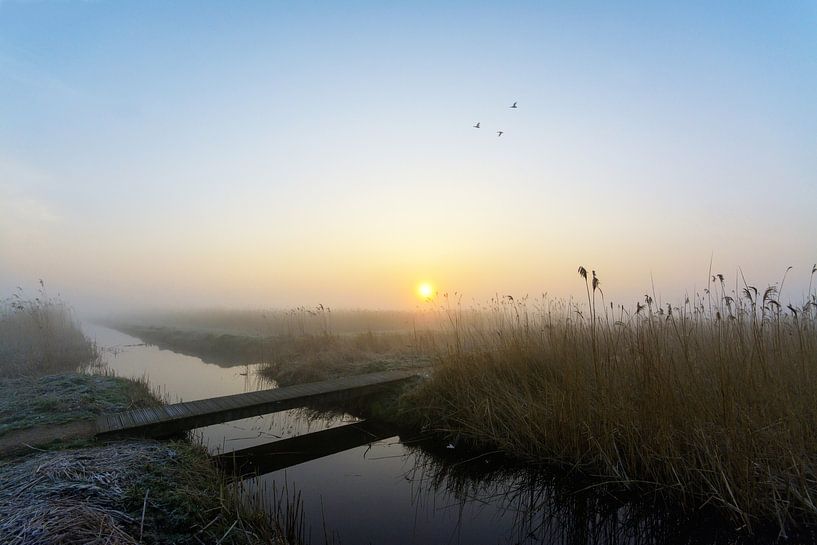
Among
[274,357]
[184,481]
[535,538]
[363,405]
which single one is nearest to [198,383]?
[274,357]

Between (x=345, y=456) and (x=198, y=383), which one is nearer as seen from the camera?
(x=345, y=456)

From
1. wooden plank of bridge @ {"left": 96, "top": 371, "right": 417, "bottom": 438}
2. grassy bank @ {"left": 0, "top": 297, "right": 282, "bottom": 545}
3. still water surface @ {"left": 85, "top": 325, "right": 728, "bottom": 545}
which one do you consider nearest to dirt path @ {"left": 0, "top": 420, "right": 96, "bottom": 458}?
grassy bank @ {"left": 0, "top": 297, "right": 282, "bottom": 545}

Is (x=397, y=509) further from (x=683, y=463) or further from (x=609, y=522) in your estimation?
(x=683, y=463)

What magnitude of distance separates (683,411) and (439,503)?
8.57 feet

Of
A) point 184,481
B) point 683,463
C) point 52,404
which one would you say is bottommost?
point 683,463

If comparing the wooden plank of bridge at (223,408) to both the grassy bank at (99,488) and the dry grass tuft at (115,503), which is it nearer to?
the grassy bank at (99,488)

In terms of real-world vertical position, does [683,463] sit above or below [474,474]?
above

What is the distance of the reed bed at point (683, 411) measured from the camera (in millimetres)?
3336

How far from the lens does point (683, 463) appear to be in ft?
11.9

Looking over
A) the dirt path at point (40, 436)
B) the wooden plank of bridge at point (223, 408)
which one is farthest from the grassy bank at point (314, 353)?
the dirt path at point (40, 436)

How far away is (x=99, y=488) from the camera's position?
3109 mm

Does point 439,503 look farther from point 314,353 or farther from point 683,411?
point 314,353

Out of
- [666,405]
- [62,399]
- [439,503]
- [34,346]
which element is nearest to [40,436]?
[62,399]

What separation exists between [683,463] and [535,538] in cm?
150
